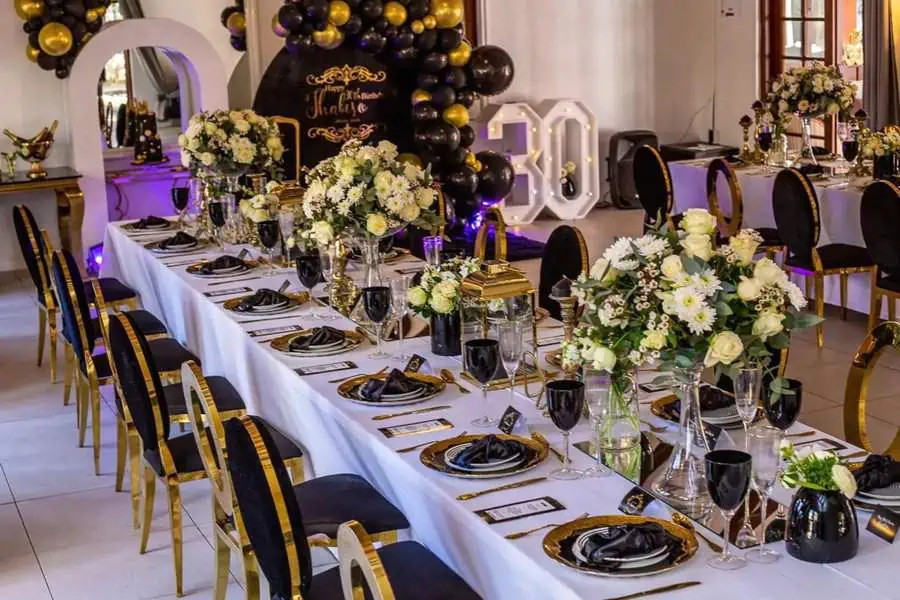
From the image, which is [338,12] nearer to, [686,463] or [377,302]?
[377,302]

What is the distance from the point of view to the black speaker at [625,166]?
40.0 feet

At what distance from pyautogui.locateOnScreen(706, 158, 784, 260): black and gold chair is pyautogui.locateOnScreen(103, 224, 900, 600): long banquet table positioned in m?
3.54

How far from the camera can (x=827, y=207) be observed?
7727 millimetres

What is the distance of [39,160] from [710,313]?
7.99 m

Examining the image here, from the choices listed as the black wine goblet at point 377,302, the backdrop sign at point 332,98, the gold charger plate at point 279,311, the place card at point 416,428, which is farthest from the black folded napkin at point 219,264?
the backdrop sign at point 332,98

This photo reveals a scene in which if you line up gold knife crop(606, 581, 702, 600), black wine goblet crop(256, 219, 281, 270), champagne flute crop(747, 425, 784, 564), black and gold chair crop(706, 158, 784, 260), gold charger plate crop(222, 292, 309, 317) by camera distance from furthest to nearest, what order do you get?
black and gold chair crop(706, 158, 784, 260)
black wine goblet crop(256, 219, 281, 270)
gold charger plate crop(222, 292, 309, 317)
champagne flute crop(747, 425, 784, 564)
gold knife crop(606, 581, 702, 600)

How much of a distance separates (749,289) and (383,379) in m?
1.40

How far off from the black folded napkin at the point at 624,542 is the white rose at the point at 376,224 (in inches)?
88.5

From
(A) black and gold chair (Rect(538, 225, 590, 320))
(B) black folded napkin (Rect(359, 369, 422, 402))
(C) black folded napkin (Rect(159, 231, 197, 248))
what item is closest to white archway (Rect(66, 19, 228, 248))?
(C) black folded napkin (Rect(159, 231, 197, 248))

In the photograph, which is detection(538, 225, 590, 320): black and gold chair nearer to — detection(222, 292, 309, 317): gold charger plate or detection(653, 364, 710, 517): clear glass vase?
detection(222, 292, 309, 317): gold charger plate

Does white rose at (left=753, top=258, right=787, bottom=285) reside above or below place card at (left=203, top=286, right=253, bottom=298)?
above

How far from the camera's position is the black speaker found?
40.0 ft

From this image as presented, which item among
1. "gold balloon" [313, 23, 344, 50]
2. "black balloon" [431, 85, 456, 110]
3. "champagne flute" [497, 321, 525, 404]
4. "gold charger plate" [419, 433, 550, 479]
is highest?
"gold balloon" [313, 23, 344, 50]

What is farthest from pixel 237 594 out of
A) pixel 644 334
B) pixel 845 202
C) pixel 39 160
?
pixel 39 160
